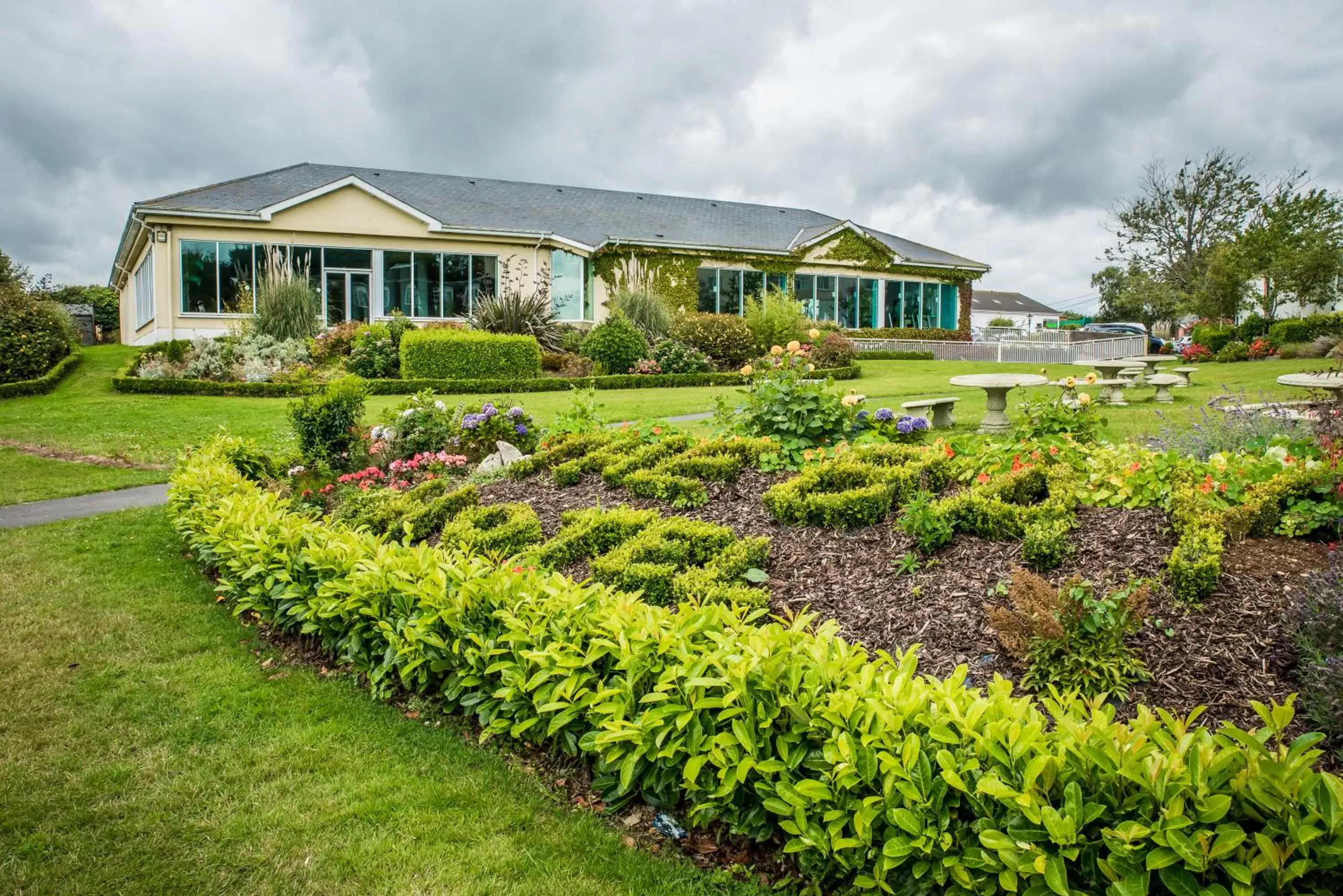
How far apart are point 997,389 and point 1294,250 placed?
28.4 m

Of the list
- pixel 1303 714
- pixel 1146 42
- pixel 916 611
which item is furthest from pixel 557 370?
pixel 1303 714

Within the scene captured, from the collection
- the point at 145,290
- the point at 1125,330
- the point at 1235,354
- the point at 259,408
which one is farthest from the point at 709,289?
the point at 1125,330

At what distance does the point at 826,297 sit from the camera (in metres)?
29.2

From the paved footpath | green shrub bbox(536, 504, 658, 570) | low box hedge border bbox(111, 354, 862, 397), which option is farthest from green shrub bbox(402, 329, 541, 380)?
green shrub bbox(536, 504, 658, 570)

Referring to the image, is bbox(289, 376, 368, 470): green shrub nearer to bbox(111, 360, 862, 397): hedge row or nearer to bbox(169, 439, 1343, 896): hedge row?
bbox(169, 439, 1343, 896): hedge row

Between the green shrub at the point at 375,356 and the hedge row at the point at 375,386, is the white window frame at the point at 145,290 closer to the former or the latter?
the hedge row at the point at 375,386

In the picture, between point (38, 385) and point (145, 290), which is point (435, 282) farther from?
point (38, 385)

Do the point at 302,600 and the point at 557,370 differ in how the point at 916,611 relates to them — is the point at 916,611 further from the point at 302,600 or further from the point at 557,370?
the point at 557,370

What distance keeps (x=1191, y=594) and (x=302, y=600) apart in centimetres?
408

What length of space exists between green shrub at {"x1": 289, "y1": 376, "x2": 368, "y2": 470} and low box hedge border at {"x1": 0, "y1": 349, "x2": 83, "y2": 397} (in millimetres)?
11405

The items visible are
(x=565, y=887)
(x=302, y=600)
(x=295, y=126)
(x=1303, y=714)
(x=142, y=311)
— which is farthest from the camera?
(x=295, y=126)

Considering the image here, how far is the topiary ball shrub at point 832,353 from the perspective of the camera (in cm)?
1869

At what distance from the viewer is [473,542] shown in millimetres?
4793

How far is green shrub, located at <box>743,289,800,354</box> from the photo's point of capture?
20.2 meters
